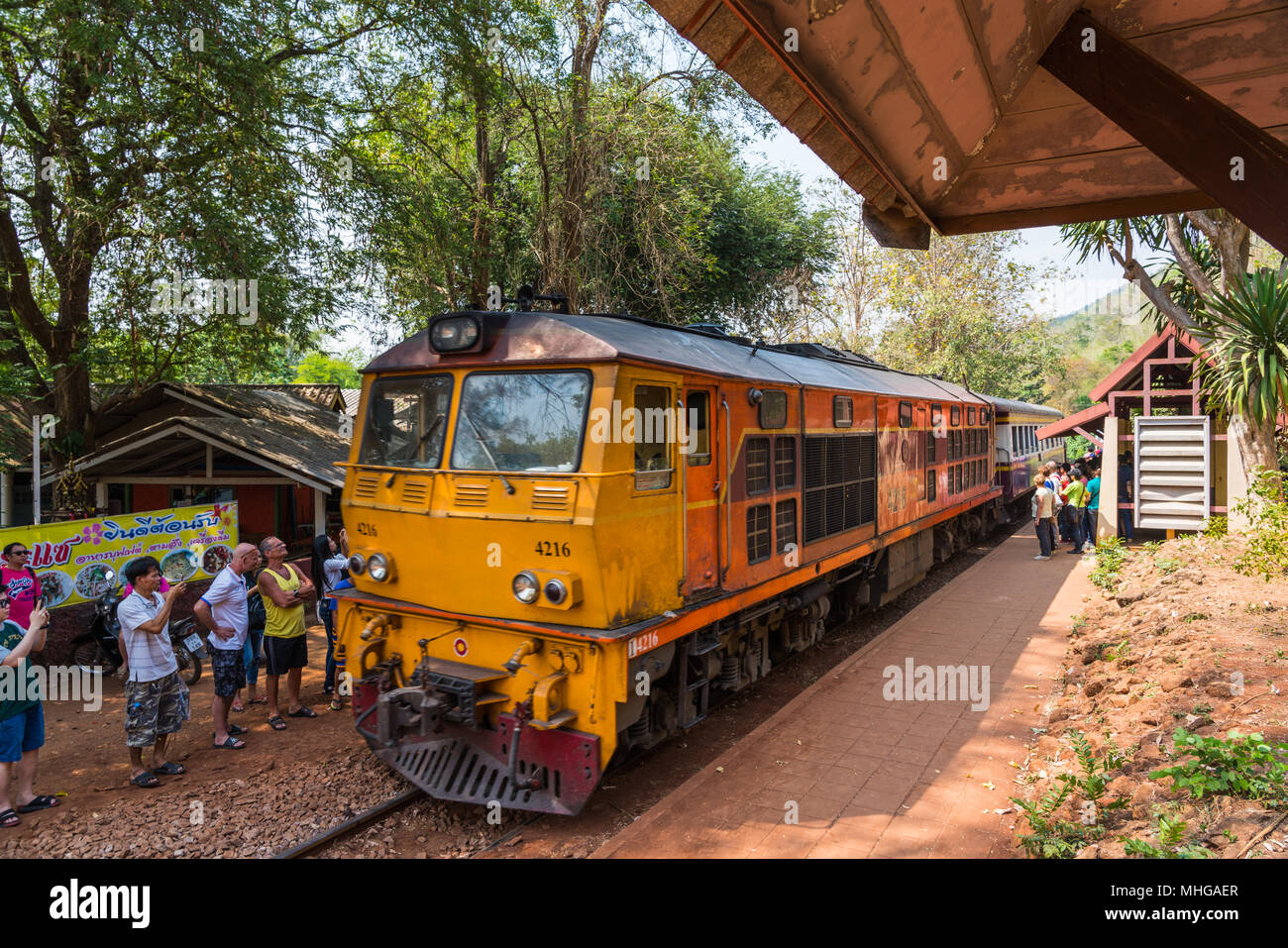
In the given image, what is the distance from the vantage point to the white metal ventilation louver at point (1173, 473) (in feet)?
46.2

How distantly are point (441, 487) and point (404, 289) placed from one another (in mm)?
10578

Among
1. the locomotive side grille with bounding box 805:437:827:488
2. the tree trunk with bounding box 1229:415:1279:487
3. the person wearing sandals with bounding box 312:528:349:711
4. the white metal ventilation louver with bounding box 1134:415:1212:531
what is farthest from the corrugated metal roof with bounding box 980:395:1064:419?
the person wearing sandals with bounding box 312:528:349:711

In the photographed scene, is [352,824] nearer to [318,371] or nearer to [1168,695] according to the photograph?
[1168,695]

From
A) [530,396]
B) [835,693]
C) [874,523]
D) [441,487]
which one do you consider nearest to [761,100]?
[530,396]

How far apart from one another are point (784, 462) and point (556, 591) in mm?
3077

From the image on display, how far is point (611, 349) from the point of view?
16.5 feet

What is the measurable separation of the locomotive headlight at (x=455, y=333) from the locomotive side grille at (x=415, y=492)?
101cm

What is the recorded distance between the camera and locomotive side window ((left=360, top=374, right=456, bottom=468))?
5855 mm

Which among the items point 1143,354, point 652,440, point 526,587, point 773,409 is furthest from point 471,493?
point 1143,354

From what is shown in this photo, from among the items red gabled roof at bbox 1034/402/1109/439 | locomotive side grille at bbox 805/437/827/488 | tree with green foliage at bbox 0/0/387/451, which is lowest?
locomotive side grille at bbox 805/437/827/488

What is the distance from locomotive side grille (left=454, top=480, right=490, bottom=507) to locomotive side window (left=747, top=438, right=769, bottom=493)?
2350mm

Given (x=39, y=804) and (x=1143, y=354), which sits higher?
(x=1143, y=354)

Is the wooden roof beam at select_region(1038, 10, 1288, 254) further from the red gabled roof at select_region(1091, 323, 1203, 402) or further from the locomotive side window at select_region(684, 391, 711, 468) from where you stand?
the red gabled roof at select_region(1091, 323, 1203, 402)

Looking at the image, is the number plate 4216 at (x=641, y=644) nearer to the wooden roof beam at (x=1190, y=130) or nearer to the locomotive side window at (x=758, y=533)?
the locomotive side window at (x=758, y=533)
